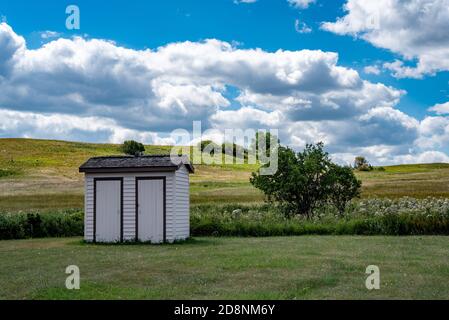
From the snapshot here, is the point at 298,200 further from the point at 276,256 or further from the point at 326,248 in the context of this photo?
the point at 276,256

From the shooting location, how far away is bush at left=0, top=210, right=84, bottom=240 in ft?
84.3

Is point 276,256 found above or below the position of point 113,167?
below

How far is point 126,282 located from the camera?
1240 cm

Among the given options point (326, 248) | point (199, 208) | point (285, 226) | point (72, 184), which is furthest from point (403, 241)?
point (72, 184)

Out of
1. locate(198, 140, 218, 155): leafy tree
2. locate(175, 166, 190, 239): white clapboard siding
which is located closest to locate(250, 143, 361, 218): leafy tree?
locate(175, 166, 190, 239): white clapboard siding

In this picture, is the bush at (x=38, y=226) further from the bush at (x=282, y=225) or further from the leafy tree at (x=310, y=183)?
the leafy tree at (x=310, y=183)

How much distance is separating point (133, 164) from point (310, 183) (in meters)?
12.4

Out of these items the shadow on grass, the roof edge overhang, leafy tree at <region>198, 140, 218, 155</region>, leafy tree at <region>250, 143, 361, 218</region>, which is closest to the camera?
the shadow on grass

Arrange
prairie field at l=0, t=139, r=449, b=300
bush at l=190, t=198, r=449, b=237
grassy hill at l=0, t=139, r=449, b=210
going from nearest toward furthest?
1. prairie field at l=0, t=139, r=449, b=300
2. bush at l=190, t=198, r=449, b=237
3. grassy hill at l=0, t=139, r=449, b=210

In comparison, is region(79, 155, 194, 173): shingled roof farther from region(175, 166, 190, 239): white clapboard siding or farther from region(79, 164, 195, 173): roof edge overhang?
region(175, 166, 190, 239): white clapboard siding

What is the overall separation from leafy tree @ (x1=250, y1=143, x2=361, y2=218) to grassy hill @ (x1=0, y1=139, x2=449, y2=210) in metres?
13.3

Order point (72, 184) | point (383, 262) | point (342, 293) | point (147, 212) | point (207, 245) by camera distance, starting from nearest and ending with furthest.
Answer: point (342, 293)
point (383, 262)
point (207, 245)
point (147, 212)
point (72, 184)

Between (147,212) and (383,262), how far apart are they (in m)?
9.65

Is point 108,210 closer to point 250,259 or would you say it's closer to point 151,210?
point 151,210
